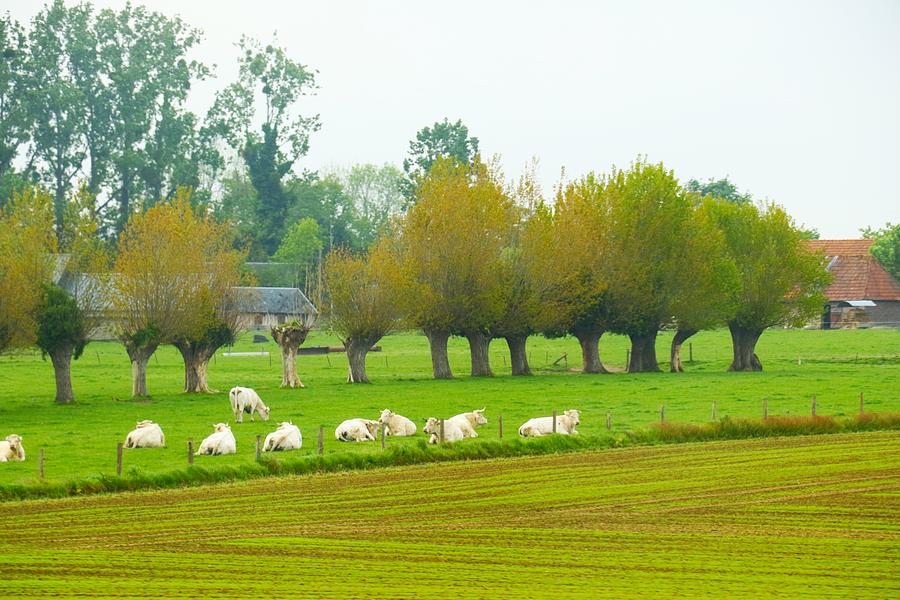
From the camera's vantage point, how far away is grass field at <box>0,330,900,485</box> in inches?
1614

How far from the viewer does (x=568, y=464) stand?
124 ft

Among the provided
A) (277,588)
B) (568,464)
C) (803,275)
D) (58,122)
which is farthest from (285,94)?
(277,588)

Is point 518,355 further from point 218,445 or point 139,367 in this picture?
point 218,445

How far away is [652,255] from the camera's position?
78750 millimetres

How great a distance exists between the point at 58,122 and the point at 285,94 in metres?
24.0

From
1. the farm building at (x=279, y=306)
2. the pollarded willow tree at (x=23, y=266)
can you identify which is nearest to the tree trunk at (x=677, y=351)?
the pollarded willow tree at (x=23, y=266)

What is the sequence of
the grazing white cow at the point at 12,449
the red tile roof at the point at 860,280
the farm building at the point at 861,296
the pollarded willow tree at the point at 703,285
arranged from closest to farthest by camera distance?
the grazing white cow at the point at 12,449
the pollarded willow tree at the point at 703,285
the farm building at the point at 861,296
the red tile roof at the point at 860,280

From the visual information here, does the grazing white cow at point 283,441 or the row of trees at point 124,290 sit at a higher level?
the row of trees at point 124,290

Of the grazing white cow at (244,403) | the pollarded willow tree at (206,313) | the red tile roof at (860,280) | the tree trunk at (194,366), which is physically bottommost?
the grazing white cow at (244,403)

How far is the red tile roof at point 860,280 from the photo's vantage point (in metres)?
116

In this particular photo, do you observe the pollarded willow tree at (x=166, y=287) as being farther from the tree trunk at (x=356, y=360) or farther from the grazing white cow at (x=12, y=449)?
the grazing white cow at (x=12, y=449)

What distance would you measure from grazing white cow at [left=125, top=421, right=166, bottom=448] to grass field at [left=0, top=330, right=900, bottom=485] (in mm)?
495

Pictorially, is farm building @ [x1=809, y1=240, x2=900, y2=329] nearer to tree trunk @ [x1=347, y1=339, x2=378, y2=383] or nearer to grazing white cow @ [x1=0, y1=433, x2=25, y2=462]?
tree trunk @ [x1=347, y1=339, x2=378, y2=383]

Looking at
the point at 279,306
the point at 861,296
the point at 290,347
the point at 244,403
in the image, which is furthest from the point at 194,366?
the point at 861,296
